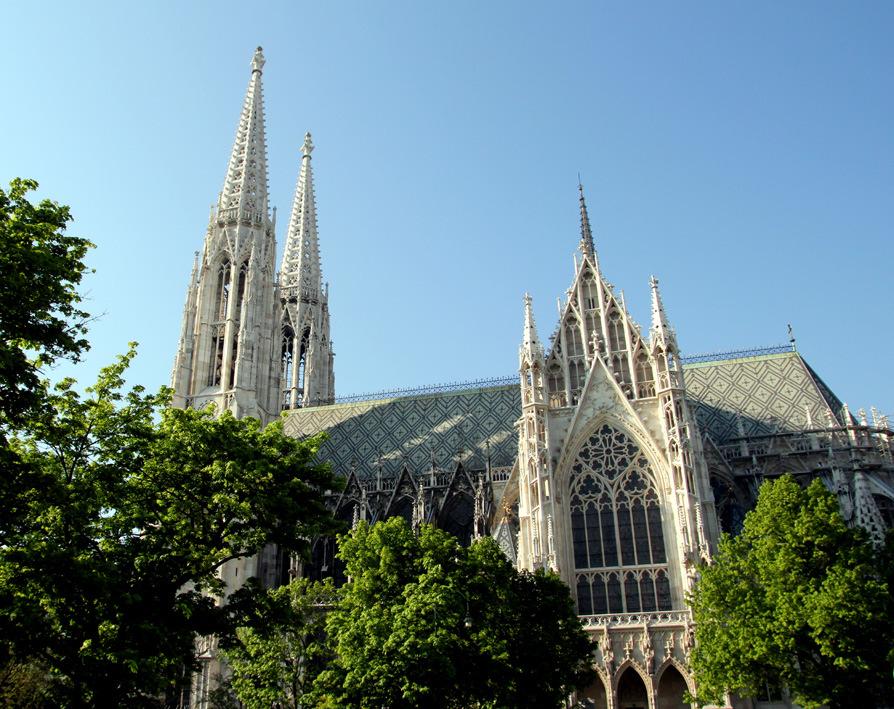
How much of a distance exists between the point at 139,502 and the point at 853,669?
19.7 m

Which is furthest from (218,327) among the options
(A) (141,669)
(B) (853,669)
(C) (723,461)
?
(B) (853,669)

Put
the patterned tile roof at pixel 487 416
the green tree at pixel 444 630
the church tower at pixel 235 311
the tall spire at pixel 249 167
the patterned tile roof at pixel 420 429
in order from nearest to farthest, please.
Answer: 1. the green tree at pixel 444 630
2. the patterned tile roof at pixel 487 416
3. the patterned tile roof at pixel 420 429
4. the church tower at pixel 235 311
5. the tall spire at pixel 249 167

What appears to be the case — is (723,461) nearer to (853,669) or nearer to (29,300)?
(853,669)

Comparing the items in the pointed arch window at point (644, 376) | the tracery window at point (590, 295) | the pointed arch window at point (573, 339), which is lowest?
the pointed arch window at point (644, 376)

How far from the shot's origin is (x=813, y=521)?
2478 centimetres

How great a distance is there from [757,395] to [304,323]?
3341 centimetres

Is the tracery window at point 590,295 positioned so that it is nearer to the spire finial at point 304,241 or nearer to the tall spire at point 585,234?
the tall spire at point 585,234

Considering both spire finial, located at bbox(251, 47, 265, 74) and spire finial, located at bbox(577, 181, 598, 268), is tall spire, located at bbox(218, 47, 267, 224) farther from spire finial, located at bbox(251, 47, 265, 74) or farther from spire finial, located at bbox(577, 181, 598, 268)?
spire finial, located at bbox(577, 181, 598, 268)

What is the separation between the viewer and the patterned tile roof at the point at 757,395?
41.4 meters

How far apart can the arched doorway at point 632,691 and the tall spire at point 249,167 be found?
113 ft

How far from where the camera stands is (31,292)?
49.9 feet

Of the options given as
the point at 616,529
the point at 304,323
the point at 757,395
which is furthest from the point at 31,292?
the point at 304,323

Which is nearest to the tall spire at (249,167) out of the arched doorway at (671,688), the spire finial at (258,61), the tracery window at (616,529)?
the spire finial at (258,61)

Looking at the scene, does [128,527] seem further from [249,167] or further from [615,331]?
[249,167]
